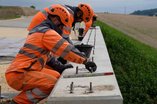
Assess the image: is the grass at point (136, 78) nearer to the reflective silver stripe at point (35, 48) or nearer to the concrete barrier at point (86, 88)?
the concrete barrier at point (86, 88)

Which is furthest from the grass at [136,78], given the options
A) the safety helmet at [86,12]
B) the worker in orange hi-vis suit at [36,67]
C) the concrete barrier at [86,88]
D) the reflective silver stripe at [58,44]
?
the reflective silver stripe at [58,44]

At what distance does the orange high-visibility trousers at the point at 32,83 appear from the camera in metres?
6.66

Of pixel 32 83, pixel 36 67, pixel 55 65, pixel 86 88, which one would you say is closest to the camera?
pixel 86 88

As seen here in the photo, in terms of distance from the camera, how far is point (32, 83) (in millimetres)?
6660

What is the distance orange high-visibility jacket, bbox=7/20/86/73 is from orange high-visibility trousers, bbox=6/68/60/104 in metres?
0.09

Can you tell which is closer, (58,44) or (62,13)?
(58,44)

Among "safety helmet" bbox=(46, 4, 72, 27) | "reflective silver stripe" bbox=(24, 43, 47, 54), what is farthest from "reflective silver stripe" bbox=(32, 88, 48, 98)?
"safety helmet" bbox=(46, 4, 72, 27)

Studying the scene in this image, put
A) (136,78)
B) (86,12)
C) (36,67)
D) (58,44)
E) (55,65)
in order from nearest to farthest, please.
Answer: (58,44)
(36,67)
(55,65)
(136,78)
(86,12)

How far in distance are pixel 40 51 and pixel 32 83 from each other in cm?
46

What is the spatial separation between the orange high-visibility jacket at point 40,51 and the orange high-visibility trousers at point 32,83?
9 cm

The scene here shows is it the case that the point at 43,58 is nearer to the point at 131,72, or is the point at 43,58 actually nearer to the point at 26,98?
the point at 26,98

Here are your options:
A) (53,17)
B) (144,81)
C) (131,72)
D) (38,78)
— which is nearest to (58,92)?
(38,78)

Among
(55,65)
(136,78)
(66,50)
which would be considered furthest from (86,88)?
(136,78)

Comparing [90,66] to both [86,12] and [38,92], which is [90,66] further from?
[86,12]
